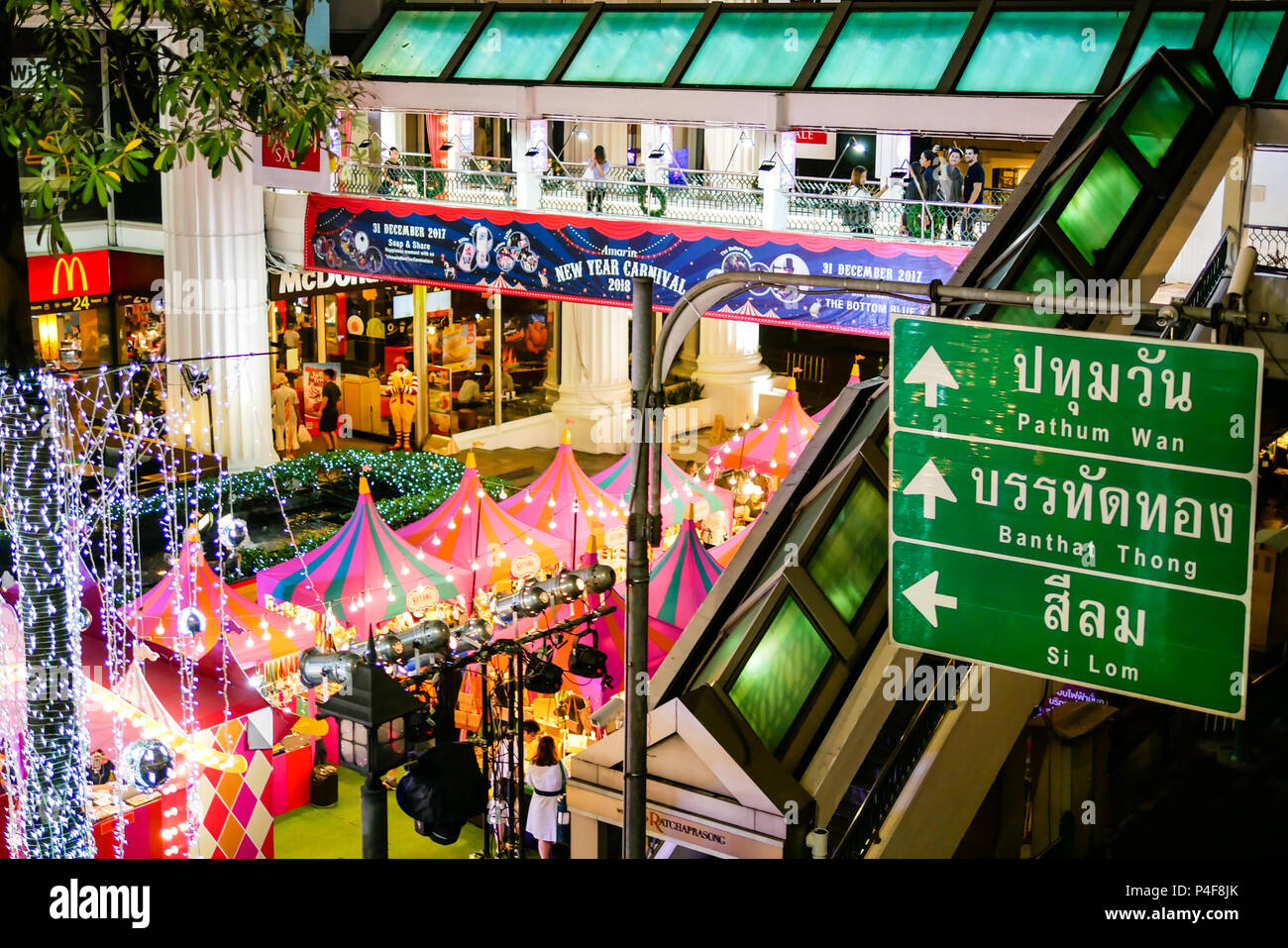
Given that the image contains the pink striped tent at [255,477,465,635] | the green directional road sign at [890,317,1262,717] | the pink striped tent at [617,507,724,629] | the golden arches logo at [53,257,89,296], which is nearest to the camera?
the green directional road sign at [890,317,1262,717]

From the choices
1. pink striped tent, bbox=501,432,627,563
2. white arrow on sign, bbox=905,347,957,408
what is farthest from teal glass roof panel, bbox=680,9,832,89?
white arrow on sign, bbox=905,347,957,408

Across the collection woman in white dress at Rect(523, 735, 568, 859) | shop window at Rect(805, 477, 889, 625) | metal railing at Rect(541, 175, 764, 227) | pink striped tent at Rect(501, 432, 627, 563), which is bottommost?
woman in white dress at Rect(523, 735, 568, 859)

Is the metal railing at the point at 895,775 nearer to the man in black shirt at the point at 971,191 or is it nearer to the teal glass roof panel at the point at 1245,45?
the man in black shirt at the point at 971,191

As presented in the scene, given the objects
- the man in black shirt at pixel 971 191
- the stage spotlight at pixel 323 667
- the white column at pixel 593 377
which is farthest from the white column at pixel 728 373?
the stage spotlight at pixel 323 667

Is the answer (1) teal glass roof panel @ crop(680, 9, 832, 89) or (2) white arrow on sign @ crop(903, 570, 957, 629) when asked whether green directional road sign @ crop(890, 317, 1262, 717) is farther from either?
(1) teal glass roof panel @ crop(680, 9, 832, 89)

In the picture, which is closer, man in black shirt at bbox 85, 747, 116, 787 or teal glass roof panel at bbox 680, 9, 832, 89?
man in black shirt at bbox 85, 747, 116, 787

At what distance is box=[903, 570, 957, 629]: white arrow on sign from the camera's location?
7.43m

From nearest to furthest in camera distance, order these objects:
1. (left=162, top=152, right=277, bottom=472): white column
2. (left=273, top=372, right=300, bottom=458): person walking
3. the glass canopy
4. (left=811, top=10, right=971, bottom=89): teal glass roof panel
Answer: the glass canopy, (left=811, top=10, right=971, bottom=89): teal glass roof panel, (left=162, top=152, right=277, bottom=472): white column, (left=273, top=372, right=300, bottom=458): person walking

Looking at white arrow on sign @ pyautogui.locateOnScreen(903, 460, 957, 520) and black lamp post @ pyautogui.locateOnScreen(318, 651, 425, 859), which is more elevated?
white arrow on sign @ pyautogui.locateOnScreen(903, 460, 957, 520)

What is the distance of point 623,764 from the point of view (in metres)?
8.26

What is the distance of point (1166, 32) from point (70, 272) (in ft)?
57.7

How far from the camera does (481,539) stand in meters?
17.8

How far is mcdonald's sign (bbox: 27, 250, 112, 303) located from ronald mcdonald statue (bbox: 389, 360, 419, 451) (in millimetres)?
5220

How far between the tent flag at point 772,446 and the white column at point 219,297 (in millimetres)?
7624
